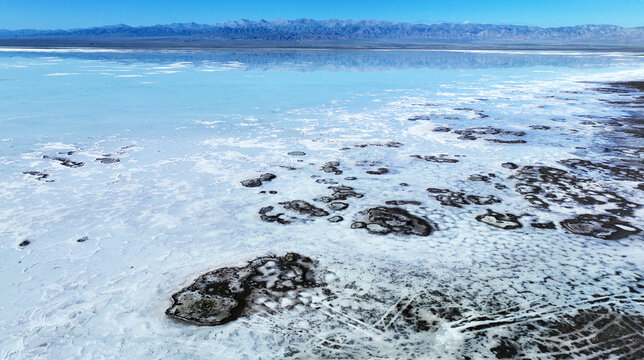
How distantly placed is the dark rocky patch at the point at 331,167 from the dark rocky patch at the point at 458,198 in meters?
1.35

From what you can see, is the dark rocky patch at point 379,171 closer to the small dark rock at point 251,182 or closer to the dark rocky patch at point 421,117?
the small dark rock at point 251,182

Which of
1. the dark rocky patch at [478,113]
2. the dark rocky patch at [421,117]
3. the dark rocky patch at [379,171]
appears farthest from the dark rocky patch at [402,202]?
the dark rocky patch at [478,113]

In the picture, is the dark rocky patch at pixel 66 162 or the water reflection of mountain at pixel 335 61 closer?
the dark rocky patch at pixel 66 162

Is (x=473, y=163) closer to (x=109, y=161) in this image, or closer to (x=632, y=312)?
(x=632, y=312)

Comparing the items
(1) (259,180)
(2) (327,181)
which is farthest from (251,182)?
(2) (327,181)

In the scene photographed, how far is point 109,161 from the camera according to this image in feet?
20.7

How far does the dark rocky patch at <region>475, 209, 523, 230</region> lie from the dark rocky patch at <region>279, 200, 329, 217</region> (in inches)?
65.5

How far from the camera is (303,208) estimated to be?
187 inches

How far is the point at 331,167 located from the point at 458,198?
6.30ft

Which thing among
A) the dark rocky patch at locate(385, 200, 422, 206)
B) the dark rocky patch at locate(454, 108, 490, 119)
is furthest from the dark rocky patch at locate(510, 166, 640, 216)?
the dark rocky patch at locate(454, 108, 490, 119)

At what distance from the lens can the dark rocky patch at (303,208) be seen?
15.2ft

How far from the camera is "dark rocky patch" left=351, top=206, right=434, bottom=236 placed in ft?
13.9

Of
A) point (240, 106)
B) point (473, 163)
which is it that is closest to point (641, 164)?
point (473, 163)

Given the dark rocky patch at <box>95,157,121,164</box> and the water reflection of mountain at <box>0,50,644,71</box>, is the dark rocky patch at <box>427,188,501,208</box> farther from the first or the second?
the water reflection of mountain at <box>0,50,644,71</box>
